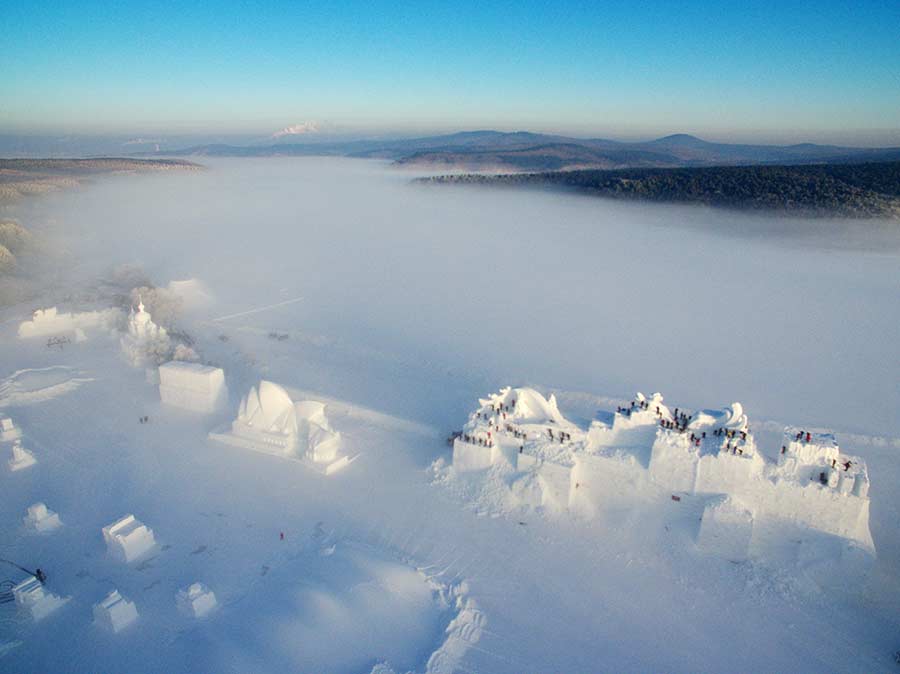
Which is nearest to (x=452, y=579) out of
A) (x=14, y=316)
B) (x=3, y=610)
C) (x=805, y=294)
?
(x=3, y=610)

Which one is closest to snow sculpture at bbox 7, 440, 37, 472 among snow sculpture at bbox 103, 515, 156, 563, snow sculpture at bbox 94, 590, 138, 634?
snow sculpture at bbox 103, 515, 156, 563

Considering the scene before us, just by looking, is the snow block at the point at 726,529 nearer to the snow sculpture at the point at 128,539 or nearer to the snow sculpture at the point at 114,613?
the snow sculpture at the point at 114,613

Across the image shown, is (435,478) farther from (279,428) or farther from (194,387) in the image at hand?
(194,387)

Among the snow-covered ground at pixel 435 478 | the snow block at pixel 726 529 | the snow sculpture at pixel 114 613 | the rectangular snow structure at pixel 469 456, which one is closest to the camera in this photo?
the snow sculpture at pixel 114 613

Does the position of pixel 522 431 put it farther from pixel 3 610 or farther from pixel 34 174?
pixel 34 174

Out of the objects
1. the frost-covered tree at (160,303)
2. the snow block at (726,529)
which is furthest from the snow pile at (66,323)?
the snow block at (726,529)

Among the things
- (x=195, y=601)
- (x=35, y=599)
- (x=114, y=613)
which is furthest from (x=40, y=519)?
(x=195, y=601)

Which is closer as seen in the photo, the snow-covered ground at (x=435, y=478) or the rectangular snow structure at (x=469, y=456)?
the snow-covered ground at (x=435, y=478)
